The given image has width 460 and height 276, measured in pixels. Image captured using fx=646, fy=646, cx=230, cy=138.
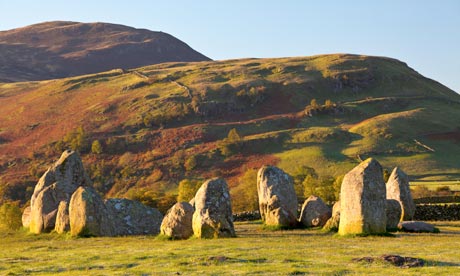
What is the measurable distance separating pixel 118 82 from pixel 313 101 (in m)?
58.9

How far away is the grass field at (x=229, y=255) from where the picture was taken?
784 inches

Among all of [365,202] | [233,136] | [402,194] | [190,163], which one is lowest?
[402,194]

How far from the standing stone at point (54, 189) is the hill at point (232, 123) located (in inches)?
1343

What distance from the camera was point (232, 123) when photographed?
138 metres

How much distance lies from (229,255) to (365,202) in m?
10.5

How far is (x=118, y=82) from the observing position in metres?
176

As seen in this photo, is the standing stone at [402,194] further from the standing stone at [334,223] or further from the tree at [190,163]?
the tree at [190,163]

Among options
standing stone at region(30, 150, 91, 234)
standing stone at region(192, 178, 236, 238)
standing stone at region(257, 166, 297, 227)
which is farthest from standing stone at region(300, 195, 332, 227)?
standing stone at region(30, 150, 91, 234)

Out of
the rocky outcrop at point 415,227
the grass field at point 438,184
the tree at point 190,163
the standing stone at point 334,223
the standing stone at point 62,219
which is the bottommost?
the rocky outcrop at point 415,227

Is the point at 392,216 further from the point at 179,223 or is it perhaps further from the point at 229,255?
the point at 229,255

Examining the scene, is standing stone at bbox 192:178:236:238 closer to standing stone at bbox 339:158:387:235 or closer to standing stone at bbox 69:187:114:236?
standing stone at bbox 69:187:114:236

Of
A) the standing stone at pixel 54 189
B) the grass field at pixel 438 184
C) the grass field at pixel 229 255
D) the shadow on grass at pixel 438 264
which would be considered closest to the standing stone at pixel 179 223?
the grass field at pixel 229 255

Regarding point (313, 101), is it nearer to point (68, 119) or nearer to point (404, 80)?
point (404, 80)

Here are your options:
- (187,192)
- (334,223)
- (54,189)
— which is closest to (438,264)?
(334,223)
